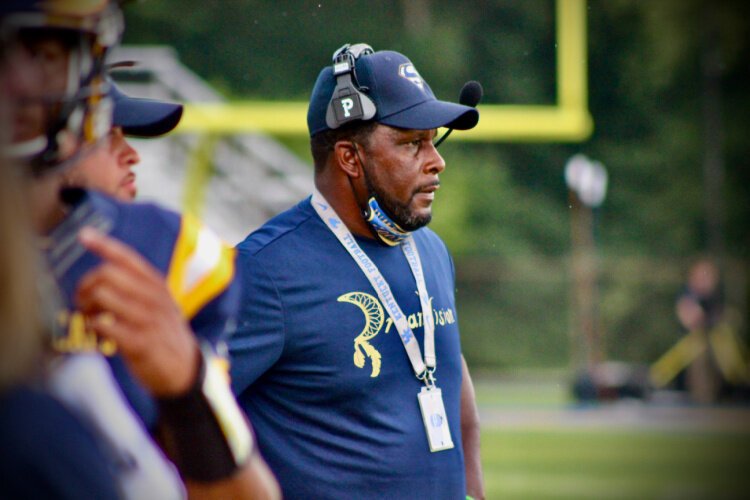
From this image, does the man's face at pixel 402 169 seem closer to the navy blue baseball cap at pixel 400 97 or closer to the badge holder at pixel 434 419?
the navy blue baseball cap at pixel 400 97

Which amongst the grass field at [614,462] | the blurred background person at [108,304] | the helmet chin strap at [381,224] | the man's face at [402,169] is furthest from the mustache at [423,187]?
the grass field at [614,462]

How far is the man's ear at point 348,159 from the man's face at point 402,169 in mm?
24

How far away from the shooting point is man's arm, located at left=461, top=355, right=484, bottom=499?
329 centimetres

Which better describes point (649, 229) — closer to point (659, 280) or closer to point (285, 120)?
point (659, 280)

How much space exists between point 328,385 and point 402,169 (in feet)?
2.03

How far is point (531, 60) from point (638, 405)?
4.72 m

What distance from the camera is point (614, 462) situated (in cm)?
1005

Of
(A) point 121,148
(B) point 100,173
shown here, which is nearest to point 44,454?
(B) point 100,173

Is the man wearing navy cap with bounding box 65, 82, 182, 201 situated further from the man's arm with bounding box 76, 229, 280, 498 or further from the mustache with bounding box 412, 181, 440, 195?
the mustache with bounding box 412, 181, 440, 195

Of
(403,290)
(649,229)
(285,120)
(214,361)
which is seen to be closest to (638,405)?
(285,120)

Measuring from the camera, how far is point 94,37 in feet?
5.36

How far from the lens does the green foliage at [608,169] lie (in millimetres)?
15391

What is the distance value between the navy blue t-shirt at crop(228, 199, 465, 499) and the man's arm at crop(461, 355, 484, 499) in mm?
267

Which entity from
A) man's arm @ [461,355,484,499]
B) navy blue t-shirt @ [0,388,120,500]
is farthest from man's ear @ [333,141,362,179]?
navy blue t-shirt @ [0,388,120,500]
